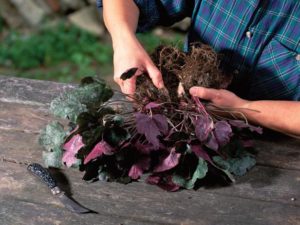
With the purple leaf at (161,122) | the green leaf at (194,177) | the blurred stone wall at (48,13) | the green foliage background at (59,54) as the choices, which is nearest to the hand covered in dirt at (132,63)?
the purple leaf at (161,122)

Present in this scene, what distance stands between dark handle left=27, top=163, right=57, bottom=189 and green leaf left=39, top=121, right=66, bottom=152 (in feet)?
0.21

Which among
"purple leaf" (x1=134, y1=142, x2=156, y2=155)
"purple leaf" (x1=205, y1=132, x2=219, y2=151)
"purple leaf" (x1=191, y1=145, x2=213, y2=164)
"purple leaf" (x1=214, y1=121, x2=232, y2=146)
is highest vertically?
"purple leaf" (x1=214, y1=121, x2=232, y2=146)

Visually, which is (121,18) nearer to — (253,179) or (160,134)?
(160,134)

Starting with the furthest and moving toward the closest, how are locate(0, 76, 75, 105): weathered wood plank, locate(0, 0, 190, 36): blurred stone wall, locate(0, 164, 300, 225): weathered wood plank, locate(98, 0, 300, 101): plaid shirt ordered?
1. locate(0, 0, 190, 36): blurred stone wall
2. locate(0, 76, 75, 105): weathered wood plank
3. locate(98, 0, 300, 101): plaid shirt
4. locate(0, 164, 300, 225): weathered wood plank

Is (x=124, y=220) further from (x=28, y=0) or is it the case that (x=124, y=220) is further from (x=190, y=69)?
(x=28, y=0)

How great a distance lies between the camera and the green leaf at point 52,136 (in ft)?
4.34

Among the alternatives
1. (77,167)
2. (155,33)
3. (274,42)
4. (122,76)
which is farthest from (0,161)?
(155,33)

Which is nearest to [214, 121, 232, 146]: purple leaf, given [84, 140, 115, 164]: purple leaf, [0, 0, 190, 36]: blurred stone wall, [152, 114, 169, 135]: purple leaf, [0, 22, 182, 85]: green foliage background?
[152, 114, 169, 135]: purple leaf

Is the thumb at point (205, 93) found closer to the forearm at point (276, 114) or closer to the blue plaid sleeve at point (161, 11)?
the forearm at point (276, 114)

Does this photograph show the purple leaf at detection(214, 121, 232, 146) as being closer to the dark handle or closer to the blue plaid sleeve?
the dark handle

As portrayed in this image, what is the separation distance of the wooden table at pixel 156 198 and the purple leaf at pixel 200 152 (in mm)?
74

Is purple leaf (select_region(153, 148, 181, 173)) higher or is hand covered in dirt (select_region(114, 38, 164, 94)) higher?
hand covered in dirt (select_region(114, 38, 164, 94))

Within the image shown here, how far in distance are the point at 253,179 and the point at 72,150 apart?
1.30 feet

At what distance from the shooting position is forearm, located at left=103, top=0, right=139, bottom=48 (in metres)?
1.49
